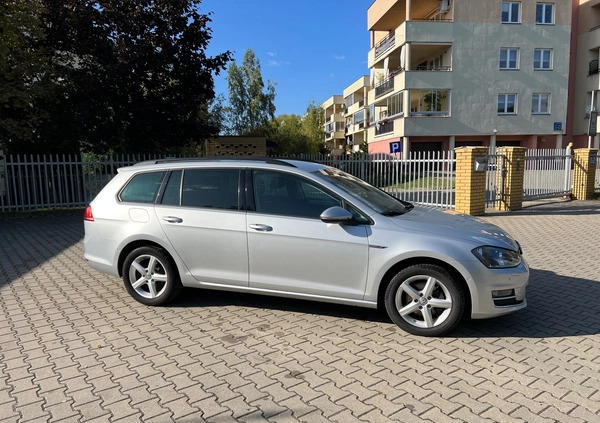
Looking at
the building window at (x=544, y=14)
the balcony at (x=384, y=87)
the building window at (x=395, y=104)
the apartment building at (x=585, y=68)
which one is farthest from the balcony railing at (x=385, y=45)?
the apartment building at (x=585, y=68)

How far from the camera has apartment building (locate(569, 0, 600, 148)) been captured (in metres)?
33.4

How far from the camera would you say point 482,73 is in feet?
100

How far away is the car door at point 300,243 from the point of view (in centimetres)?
398

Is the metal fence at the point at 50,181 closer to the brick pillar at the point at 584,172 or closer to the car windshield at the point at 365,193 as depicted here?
the car windshield at the point at 365,193

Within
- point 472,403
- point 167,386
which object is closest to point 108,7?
point 167,386

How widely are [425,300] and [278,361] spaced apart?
4.65 feet

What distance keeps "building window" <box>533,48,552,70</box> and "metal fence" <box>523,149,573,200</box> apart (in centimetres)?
1987

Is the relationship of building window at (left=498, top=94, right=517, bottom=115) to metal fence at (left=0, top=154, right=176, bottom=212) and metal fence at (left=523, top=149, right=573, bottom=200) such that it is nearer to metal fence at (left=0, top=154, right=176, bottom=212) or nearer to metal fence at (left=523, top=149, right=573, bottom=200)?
metal fence at (left=523, top=149, right=573, bottom=200)

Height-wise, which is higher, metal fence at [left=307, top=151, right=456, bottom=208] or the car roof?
the car roof

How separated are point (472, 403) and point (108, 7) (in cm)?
1542

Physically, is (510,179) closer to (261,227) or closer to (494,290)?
(494,290)

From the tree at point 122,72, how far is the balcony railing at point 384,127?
20593mm

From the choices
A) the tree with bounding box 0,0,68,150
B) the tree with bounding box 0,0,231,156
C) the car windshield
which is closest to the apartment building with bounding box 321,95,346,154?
the tree with bounding box 0,0,231,156

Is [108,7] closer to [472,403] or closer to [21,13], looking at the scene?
[21,13]
